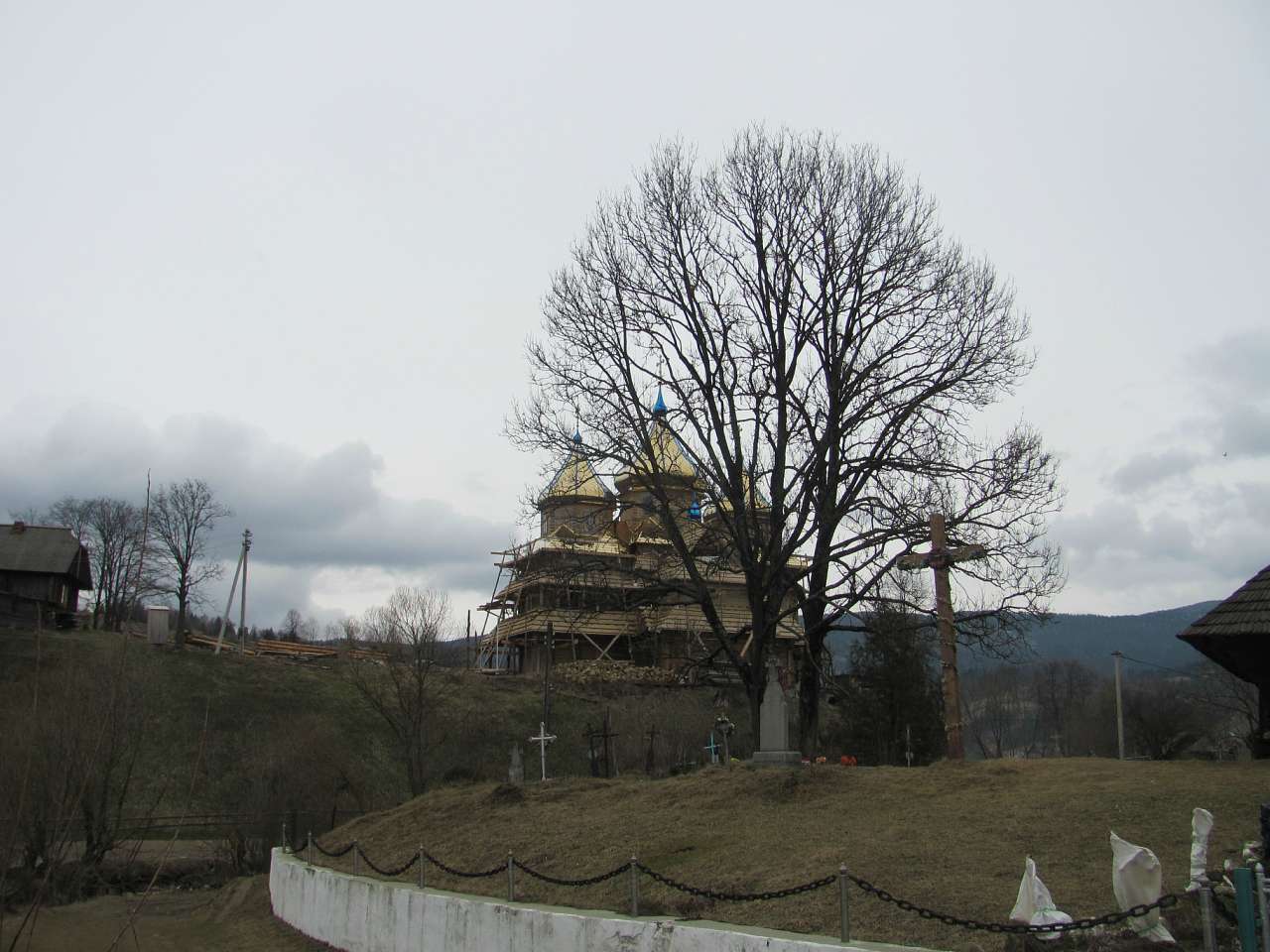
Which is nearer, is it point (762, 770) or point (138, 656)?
point (762, 770)

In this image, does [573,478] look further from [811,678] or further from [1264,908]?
[1264,908]

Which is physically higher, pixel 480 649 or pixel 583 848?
pixel 480 649

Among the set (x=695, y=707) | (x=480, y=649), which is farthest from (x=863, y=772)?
(x=480, y=649)

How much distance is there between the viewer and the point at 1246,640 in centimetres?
1465

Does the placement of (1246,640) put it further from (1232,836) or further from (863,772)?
(863,772)

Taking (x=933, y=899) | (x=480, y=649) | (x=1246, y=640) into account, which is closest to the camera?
(x=933, y=899)

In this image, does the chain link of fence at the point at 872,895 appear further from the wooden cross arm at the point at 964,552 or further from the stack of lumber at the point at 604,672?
the stack of lumber at the point at 604,672

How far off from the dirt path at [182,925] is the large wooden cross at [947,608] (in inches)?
398

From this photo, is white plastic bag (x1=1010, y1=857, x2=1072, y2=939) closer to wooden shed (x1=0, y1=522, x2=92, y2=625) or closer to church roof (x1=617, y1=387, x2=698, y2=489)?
church roof (x1=617, y1=387, x2=698, y2=489)

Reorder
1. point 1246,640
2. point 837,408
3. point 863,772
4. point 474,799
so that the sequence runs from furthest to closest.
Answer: point 837,408
point 474,799
point 863,772
point 1246,640

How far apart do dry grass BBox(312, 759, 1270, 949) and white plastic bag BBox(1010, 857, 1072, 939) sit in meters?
0.29

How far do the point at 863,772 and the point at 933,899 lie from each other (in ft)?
21.1

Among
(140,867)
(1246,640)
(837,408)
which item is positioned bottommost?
(140,867)

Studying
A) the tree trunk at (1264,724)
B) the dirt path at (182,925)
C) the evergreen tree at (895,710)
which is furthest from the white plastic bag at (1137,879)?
the evergreen tree at (895,710)
